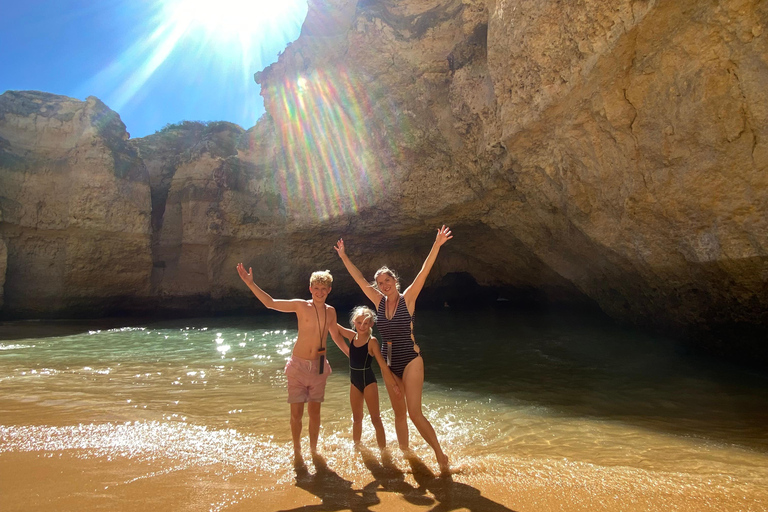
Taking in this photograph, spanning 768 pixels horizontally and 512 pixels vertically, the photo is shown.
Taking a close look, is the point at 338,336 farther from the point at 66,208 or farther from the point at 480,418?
the point at 66,208

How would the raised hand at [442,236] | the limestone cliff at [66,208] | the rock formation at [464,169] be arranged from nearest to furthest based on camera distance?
the raised hand at [442,236] → the rock formation at [464,169] → the limestone cliff at [66,208]

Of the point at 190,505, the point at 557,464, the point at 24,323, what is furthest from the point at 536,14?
the point at 24,323

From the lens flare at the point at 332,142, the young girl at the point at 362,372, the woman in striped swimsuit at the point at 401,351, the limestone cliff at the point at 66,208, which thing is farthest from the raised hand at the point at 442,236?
the limestone cliff at the point at 66,208

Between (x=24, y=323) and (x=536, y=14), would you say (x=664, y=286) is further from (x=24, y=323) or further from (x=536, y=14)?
(x=24, y=323)

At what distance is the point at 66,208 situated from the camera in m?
13.3

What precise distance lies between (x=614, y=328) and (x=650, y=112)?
615 centimetres

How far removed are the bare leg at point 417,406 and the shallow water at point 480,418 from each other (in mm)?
151

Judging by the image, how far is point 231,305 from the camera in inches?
621

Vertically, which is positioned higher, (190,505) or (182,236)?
(182,236)

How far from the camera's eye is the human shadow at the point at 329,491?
7.32ft

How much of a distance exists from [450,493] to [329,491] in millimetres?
679

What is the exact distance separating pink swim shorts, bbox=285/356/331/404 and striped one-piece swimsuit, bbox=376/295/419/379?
0.49 m

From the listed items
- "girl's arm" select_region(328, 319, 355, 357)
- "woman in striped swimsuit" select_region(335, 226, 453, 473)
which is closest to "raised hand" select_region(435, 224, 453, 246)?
"woman in striped swimsuit" select_region(335, 226, 453, 473)

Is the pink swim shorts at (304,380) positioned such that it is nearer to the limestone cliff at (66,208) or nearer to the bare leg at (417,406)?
the bare leg at (417,406)
